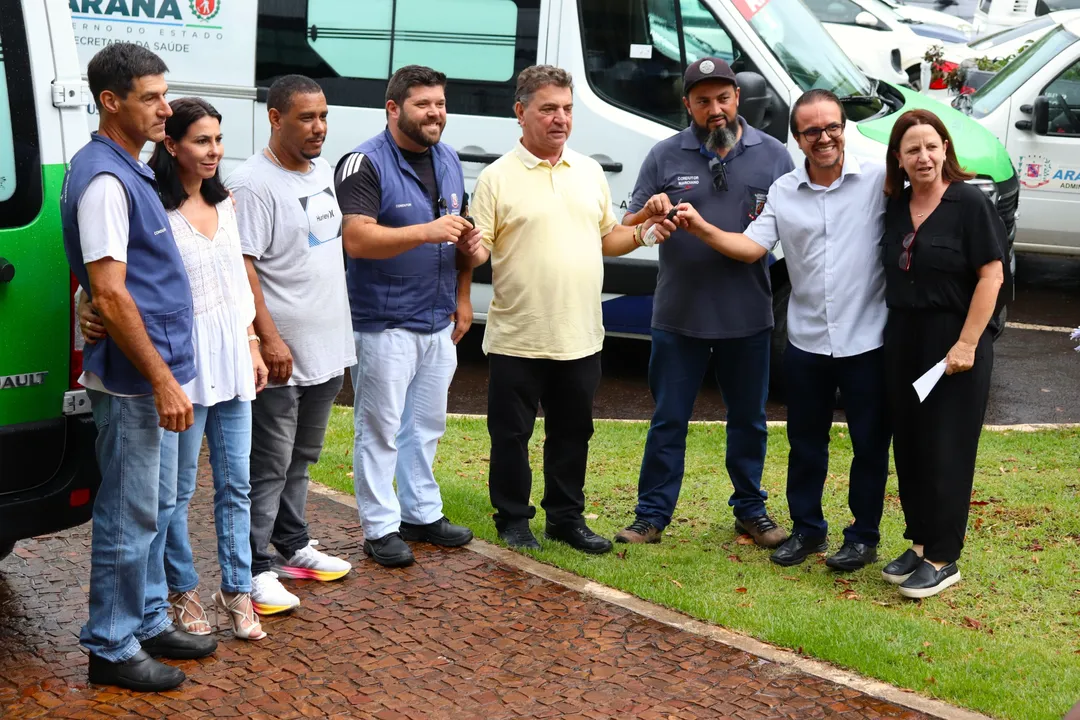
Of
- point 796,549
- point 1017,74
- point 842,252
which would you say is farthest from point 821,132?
point 1017,74

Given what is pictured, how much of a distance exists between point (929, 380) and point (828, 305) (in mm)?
526

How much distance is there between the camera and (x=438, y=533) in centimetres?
596

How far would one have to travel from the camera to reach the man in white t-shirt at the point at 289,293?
198 inches

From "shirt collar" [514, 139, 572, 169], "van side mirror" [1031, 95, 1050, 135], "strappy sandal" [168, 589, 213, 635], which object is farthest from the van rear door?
"van side mirror" [1031, 95, 1050, 135]

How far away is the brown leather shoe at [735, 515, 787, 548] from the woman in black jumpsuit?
58cm

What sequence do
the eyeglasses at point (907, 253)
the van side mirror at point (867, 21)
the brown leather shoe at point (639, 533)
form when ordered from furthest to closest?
the van side mirror at point (867, 21) < the brown leather shoe at point (639, 533) < the eyeglasses at point (907, 253)

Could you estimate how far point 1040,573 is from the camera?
18.7 feet

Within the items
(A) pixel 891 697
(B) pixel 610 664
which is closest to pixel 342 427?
(B) pixel 610 664

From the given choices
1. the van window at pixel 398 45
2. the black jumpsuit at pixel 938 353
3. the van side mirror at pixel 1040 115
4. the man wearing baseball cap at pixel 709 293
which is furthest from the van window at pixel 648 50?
the van side mirror at pixel 1040 115

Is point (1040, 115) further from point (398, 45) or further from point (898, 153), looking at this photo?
point (898, 153)

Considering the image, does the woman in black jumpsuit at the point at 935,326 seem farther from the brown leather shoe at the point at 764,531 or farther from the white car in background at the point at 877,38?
the white car in background at the point at 877,38

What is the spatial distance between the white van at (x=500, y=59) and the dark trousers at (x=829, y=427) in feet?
9.07

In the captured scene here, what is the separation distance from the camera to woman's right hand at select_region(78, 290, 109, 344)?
433 cm

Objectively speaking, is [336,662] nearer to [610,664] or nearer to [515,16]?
[610,664]
